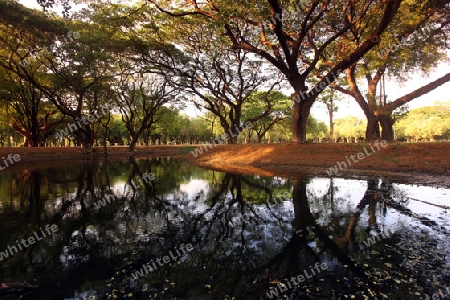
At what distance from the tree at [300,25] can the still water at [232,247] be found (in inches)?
365

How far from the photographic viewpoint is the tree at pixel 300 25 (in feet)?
42.6

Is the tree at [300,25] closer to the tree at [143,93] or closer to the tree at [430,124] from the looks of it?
the tree at [143,93]

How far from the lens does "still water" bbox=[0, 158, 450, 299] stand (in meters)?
3.38

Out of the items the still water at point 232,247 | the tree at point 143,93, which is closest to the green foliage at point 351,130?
the tree at point 143,93

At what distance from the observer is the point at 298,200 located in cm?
808

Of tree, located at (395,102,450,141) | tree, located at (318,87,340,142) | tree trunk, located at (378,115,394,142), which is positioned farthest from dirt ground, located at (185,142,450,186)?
tree, located at (395,102,450,141)

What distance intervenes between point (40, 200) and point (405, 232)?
10896 millimetres

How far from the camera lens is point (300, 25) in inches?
720

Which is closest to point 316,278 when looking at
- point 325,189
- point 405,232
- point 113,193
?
point 405,232

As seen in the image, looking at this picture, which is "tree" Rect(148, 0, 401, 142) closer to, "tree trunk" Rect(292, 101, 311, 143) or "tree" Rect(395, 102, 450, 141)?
"tree trunk" Rect(292, 101, 311, 143)

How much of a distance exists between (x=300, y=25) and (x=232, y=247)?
718 inches

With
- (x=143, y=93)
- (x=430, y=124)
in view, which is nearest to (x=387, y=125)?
(x=143, y=93)

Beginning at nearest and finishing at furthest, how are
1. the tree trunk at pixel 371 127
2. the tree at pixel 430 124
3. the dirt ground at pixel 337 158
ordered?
the dirt ground at pixel 337 158, the tree trunk at pixel 371 127, the tree at pixel 430 124

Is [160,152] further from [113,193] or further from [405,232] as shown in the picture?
[405,232]
